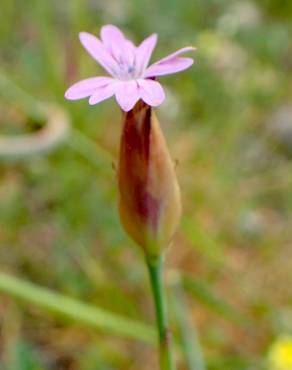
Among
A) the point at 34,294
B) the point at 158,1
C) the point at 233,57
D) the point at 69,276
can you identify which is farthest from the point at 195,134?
the point at 34,294

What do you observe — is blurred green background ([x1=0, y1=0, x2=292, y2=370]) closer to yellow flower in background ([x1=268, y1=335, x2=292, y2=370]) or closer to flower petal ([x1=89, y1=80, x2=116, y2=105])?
yellow flower in background ([x1=268, y1=335, x2=292, y2=370])

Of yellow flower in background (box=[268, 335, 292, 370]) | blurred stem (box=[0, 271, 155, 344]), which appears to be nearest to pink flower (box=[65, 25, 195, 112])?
blurred stem (box=[0, 271, 155, 344])

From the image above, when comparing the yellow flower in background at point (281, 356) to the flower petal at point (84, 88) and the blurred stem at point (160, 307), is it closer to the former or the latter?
the blurred stem at point (160, 307)

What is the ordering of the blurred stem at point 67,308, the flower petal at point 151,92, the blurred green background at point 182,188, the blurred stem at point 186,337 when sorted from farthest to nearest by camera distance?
the blurred green background at point 182,188 → the blurred stem at point 186,337 → the blurred stem at point 67,308 → the flower petal at point 151,92

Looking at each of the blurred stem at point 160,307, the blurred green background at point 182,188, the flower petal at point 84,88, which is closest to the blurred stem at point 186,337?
the blurred green background at point 182,188

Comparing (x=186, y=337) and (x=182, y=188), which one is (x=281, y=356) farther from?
(x=182, y=188)

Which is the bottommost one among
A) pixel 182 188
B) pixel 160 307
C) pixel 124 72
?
pixel 160 307

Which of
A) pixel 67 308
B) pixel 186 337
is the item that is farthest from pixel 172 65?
pixel 186 337
